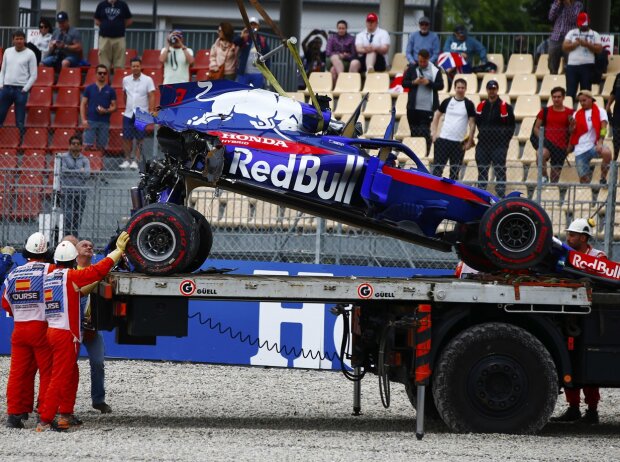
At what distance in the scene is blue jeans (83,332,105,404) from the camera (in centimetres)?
1220

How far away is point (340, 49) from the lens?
2267 cm

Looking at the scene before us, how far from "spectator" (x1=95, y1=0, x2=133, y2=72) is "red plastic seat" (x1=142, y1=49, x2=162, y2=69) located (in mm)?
388

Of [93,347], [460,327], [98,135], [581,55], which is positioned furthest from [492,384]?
[581,55]

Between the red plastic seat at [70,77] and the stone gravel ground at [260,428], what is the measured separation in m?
7.86

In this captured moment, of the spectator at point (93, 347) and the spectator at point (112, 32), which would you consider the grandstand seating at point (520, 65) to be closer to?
A: the spectator at point (112, 32)

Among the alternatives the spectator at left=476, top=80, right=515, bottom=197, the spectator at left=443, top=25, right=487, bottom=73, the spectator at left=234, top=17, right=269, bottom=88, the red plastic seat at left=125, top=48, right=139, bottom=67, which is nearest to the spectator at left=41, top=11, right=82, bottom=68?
the red plastic seat at left=125, top=48, right=139, bottom=67

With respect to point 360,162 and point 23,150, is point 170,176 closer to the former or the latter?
point 360,162

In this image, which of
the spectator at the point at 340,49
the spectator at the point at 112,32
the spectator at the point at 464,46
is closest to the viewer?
the spectator at the point at 464,46

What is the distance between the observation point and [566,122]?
58.1 feet

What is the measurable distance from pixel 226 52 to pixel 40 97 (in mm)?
3587

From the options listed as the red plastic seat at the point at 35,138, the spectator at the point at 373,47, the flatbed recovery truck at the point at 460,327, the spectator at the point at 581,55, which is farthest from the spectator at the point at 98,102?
Result: the flatbed recovery truck at the point at 460,327

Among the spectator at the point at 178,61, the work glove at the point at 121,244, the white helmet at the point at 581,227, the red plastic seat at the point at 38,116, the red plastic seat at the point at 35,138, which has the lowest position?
the work glove at the point at 121,244

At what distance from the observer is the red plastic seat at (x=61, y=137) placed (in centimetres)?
2052

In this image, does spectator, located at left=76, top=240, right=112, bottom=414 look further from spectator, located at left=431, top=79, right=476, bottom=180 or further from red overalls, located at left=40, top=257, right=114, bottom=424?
spectator, located at left=431, top=79, right=476, bottom=180
